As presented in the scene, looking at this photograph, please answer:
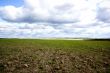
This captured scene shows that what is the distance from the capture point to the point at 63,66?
19.2m

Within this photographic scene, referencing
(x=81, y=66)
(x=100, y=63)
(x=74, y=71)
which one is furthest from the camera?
(x=100, y=63)

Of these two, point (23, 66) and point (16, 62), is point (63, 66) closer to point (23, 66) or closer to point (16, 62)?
point (23, 66)

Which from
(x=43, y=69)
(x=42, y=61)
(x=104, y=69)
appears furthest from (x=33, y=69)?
(x=104, y=69)

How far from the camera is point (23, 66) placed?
19.2 meters

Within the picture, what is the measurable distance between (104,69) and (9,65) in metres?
11.1

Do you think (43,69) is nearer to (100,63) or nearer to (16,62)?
(16,62)

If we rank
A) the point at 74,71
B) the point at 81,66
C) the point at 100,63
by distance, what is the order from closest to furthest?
the point at 74,71 → the point at 81,66 → the point at 100,63

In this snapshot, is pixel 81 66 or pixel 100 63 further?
pixel 100 63

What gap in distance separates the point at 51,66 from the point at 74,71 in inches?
115

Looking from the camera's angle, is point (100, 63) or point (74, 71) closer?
point (74, 71)

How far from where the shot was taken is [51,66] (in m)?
19.2

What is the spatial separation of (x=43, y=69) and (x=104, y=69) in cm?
683

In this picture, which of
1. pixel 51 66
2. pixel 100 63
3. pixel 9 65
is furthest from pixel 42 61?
pixel 100 63

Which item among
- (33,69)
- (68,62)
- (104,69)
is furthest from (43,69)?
(104,69)
